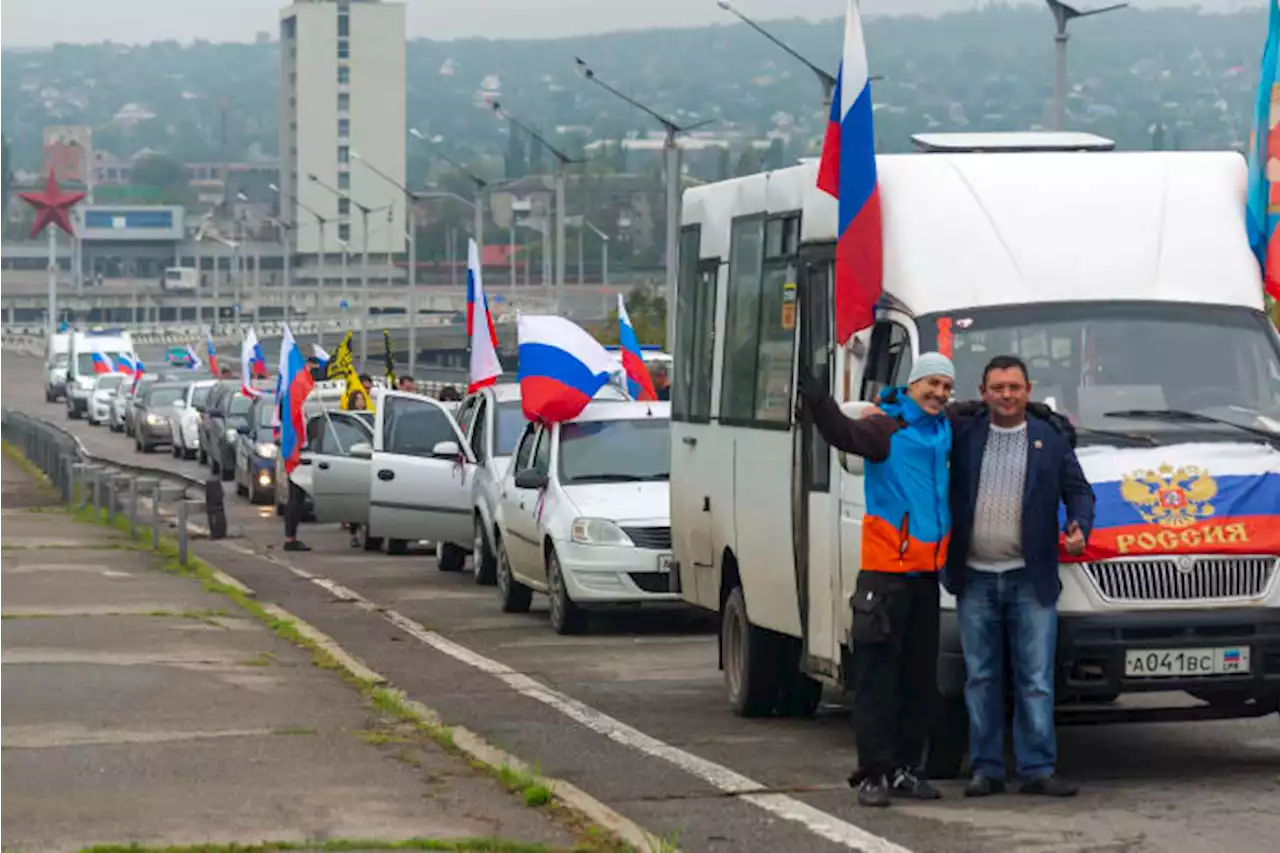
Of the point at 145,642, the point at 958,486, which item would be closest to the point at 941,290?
the point at 958,486

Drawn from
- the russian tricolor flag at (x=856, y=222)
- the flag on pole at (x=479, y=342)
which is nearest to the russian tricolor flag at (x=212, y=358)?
the flag on pole at (x=479, y=342)

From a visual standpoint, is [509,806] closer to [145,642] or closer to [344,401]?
[145,642]

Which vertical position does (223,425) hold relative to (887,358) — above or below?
below

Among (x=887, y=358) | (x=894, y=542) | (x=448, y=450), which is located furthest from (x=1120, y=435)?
(x=448, y=450)

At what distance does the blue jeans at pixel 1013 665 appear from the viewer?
11148 mm

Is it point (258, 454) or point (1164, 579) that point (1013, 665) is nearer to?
point (1164, 579)

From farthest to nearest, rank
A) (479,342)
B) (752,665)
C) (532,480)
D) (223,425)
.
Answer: (223,425) < (479,342) < (532,480) < (752,665)

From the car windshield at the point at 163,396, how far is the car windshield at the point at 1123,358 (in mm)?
50209

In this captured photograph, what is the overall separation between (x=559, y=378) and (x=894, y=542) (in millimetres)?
10685

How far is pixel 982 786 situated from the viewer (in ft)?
36.8

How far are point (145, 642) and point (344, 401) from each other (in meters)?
21.1

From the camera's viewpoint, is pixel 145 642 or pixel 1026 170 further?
pixel 145 642

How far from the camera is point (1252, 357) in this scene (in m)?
12.3

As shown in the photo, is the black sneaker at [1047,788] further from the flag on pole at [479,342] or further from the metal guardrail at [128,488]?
the metal guardrail at [128,488]
